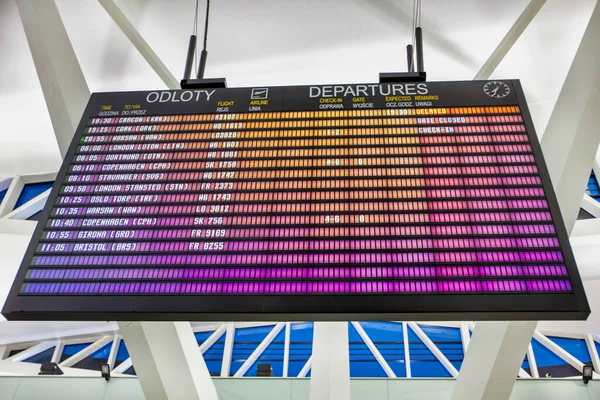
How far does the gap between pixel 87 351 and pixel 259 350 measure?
6.06 m

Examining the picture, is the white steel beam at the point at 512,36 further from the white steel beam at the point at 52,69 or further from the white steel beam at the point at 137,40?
the white steel beam at the point at 52,69

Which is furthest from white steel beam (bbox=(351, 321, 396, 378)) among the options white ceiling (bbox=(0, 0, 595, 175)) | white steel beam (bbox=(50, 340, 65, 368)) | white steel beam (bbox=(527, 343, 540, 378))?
white steel beam (bbox=(50, 340, 65, 368))

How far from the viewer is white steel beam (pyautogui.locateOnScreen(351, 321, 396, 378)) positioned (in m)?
15.0

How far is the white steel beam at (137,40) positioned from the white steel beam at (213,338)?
1049cm

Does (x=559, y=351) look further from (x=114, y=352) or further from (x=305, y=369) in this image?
(x=114, y=352)

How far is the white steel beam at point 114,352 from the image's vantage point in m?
16.3

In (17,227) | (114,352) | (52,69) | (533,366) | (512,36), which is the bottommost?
(533,366)

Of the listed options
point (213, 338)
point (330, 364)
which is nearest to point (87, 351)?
point (213, 338)

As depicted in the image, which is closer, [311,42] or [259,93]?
[259,93]

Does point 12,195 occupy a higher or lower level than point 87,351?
higher

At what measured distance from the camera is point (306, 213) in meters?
4.84

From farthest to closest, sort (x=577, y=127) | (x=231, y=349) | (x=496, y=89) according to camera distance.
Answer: (x=231, y=349), (x=577, y=127), (x=496, y=89)

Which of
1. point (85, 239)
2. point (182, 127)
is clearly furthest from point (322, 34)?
point (85, 239)

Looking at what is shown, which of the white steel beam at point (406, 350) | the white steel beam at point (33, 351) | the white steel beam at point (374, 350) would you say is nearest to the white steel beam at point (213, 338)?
the white steel beam at point (374, 350)
